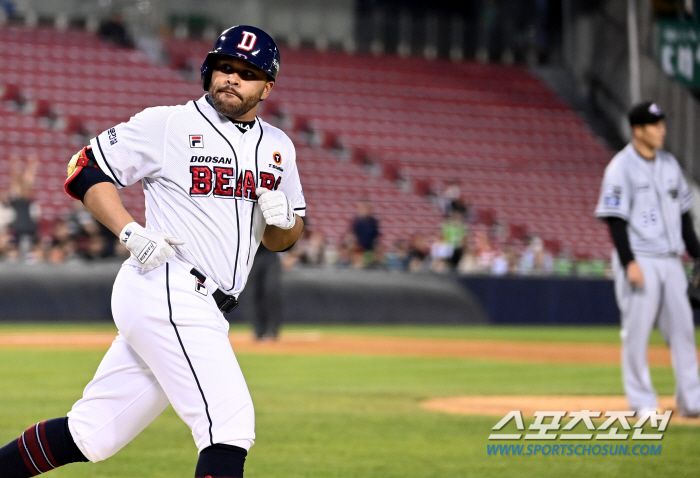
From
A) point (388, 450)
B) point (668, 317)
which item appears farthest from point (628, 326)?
point (388, 450)

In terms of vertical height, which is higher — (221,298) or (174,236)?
(174,236)

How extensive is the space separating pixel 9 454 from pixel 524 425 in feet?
15.0

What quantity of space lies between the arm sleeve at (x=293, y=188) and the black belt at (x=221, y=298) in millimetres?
607

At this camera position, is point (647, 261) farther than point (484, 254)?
No

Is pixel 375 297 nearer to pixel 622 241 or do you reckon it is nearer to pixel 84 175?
pixel 622 241

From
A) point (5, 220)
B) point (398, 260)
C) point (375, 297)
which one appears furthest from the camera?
point (398, 260)

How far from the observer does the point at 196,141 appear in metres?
4.40

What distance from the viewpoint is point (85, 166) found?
4395 millimetres

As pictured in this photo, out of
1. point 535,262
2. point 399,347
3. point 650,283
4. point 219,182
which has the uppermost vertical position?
point 219,182

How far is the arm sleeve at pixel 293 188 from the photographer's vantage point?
4734mm

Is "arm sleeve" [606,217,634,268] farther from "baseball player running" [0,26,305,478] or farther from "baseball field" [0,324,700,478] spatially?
"baseball player running" [0,26,305,478]

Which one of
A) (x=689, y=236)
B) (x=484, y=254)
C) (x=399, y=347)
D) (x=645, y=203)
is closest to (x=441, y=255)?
(x=484, y=254)

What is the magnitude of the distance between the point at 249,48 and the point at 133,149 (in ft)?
2.12

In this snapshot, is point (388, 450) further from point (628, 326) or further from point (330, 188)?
point (330, 188)
